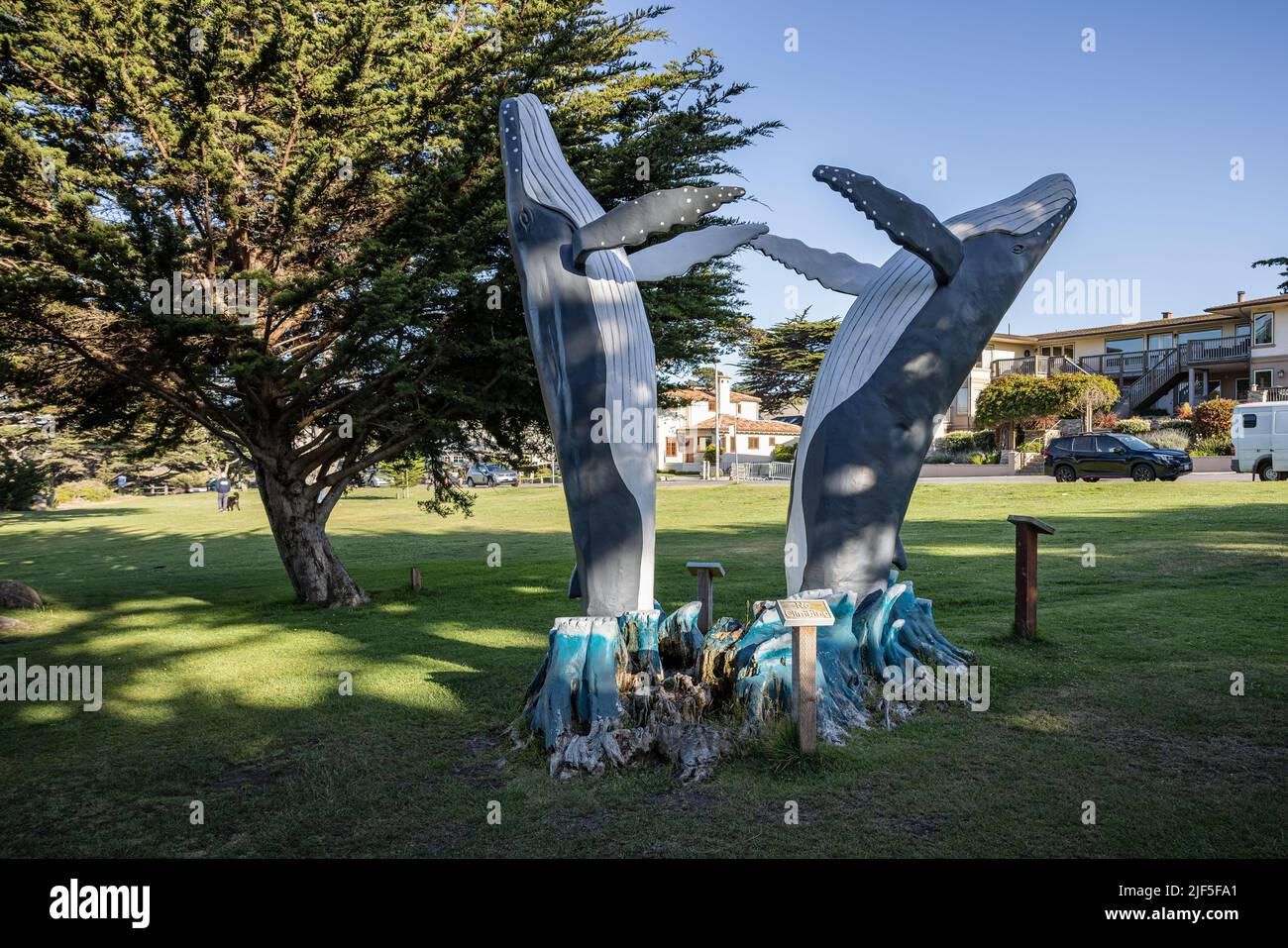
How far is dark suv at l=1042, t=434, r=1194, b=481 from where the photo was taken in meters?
23.8

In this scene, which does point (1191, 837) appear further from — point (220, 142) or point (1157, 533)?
point (1157, 533)

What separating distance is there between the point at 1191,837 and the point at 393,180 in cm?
1067

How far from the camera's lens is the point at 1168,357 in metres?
38.9

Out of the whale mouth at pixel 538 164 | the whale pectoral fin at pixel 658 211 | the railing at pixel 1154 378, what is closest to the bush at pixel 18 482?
the whale mouth at pixel 538 164

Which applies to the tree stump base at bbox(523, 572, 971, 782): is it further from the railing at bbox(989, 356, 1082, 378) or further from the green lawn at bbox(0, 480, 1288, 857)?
the railing at bbox(989, 356, 1082, 378)

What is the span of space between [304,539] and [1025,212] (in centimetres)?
1039

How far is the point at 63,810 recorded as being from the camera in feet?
17.4

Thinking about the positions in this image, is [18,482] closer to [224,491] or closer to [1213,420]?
[224,491]

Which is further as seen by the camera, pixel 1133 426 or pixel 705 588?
pixel 1133 426

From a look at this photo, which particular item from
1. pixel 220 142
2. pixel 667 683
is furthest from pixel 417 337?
pixel 667 683

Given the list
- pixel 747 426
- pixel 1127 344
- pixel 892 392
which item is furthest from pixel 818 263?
pixel 747 426

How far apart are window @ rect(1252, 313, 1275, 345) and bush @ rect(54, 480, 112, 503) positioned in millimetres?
55402

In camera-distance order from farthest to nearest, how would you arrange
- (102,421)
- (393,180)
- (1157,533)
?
(1157,533), (102,421), (393,180)

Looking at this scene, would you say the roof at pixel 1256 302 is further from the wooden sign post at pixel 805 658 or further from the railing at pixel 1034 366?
the wooden sign post at pixel 805 658
